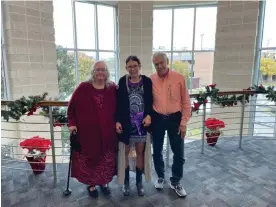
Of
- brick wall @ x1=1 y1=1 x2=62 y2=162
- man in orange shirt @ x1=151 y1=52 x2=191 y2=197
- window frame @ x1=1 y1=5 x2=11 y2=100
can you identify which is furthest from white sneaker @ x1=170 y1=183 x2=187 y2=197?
window frame @ x1=1 y1=5 x2=11 y2=100

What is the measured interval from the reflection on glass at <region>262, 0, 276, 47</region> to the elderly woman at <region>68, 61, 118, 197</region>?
183 inches

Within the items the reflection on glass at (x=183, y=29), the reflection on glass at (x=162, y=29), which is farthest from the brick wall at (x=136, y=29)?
the reflection on glass at (x=183, y=29)

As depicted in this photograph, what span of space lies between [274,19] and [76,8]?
16.0 ft

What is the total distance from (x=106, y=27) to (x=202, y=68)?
302 cm

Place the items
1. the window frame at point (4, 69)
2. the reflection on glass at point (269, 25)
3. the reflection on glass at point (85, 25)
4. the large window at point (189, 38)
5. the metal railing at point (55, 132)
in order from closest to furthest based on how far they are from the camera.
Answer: the metal railing at point (55, 132) < the window frame at point (4, 69) < the reflection on glass at point (269, 25) < the reflection on glass at point (85, 25) < the large window at point (189, 38)

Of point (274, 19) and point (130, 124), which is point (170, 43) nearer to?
point (274, 19)

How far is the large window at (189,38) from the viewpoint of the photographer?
236 inches

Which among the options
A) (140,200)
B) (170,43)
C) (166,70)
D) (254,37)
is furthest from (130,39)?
(140,200)

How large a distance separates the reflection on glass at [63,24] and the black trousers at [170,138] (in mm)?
4314

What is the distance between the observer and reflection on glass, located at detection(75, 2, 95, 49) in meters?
5.70

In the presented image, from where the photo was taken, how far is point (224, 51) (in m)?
5.18

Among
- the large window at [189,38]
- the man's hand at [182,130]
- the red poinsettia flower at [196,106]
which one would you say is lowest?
the man's hand at [182,130]

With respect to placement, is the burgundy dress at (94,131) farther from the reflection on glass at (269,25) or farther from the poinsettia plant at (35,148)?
the reflection on glass at (269,25)

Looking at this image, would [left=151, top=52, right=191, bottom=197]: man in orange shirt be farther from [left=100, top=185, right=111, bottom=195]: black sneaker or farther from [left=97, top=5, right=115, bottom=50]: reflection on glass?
[left=97, top=5, right=115, bottom=50]: reflection on glass
